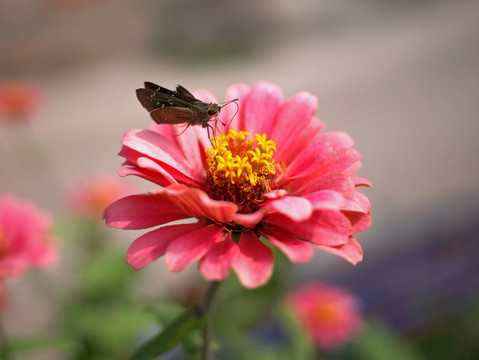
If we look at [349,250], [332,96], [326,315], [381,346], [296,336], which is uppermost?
[332,96]

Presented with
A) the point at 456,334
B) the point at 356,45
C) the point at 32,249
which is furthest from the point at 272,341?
the point at 356,45

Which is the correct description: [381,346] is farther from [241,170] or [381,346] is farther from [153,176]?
[153,176]

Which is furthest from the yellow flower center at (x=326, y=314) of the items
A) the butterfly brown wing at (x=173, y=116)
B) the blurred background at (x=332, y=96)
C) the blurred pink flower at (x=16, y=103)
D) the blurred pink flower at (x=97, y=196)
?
the blurred pink flower at (x=16, y=103)

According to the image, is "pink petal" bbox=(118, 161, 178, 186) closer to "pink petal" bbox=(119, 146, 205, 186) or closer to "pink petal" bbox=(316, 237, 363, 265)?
Answer: "pink petal" bbox=(119, 146, 205, 186)

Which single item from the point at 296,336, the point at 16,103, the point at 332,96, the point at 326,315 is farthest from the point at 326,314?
the point at 332,96

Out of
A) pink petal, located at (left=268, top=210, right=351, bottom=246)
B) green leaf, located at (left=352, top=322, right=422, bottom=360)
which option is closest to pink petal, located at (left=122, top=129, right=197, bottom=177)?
pink petal, located at (left=268, top=210, right=351, bottom=246)

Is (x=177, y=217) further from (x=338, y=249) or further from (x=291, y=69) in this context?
(x=291, y=69)
